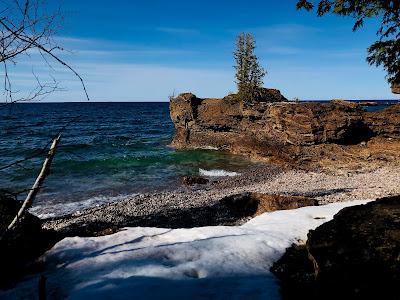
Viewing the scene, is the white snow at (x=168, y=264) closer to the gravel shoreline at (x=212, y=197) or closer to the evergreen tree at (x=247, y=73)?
the gravel shoreline at (x=212, y=197)

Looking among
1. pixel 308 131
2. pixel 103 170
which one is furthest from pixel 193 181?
pixel 308 131

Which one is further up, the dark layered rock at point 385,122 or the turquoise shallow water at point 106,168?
the dark layered rock at point 385,122

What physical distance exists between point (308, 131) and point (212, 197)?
15912mm

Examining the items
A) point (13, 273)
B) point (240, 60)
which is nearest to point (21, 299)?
point (13, 273)

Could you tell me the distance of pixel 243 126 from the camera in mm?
43500

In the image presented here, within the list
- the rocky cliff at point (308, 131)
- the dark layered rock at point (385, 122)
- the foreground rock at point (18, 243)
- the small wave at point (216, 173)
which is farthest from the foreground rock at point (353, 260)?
the dark layered rock at point (385, 122)

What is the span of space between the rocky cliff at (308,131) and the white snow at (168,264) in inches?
901

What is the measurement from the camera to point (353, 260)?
5.78m

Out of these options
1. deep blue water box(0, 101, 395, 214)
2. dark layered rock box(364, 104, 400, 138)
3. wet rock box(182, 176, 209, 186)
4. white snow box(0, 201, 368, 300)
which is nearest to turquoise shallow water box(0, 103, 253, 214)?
deep blue water box(0, 101, 395, 214)

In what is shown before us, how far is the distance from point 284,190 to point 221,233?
1306 cm

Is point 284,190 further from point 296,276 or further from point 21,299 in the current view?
point 21,299

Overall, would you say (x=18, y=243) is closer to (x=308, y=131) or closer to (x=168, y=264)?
(x=168, y=264)

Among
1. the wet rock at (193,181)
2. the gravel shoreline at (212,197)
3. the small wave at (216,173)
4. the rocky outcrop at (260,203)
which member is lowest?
the small wave at (216,173)

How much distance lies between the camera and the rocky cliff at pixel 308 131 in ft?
101
